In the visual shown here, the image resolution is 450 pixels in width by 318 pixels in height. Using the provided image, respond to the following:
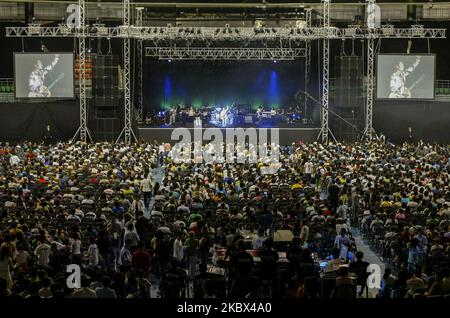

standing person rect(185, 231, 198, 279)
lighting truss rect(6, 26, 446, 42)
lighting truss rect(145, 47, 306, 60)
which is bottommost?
standing person rect(185, 231, 198, 279)

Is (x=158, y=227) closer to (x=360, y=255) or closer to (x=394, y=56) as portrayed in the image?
(x=360, y=255)

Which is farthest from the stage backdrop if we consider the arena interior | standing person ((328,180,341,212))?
standing person ((328,180,341,212))

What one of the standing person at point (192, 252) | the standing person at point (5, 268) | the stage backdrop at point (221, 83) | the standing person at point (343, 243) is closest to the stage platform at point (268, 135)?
the stage backdrop at point (221, 83)

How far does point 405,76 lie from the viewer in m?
38.0

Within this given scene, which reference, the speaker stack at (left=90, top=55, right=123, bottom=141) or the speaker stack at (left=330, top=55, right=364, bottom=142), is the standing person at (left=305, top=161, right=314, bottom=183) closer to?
the speaker stack at (left=330, top=55, right=364, bottom=142)

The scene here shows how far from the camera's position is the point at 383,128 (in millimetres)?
42406

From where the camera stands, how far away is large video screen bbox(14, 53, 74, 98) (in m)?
38.0

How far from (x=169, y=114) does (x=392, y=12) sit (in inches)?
498

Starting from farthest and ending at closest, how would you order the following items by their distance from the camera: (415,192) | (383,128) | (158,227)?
(383,128), (415,192), (158,227)

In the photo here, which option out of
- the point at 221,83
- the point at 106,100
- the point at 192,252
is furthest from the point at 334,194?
the point at 221,83

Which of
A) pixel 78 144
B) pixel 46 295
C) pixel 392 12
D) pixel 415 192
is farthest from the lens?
pixel 392 12

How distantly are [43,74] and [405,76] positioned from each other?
15496 millimetres

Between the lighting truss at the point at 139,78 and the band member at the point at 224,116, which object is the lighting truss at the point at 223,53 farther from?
the band member at the point at 224,116

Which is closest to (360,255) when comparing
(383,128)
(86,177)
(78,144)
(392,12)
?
(86,177)
